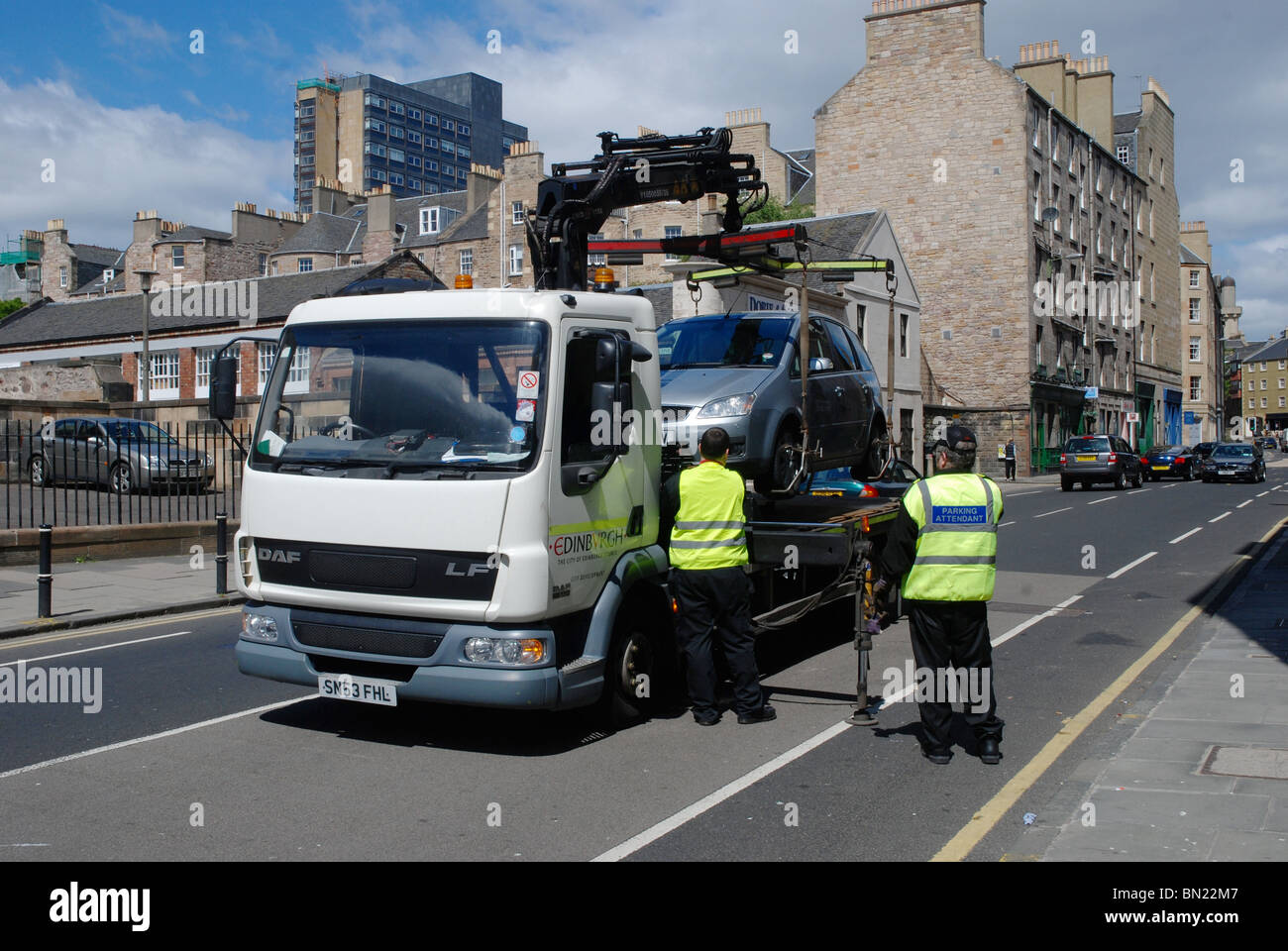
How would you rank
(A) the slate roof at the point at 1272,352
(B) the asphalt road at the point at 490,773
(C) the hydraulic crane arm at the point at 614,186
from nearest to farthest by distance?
(B) the asphalt road at the point at 490,773
(C) the hydraulic crane arm at the point at 614,186
(A) the slate roof at the point at 1272,352

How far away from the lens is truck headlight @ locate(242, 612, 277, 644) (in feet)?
20.9

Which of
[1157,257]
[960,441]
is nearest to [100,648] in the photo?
[960,441]

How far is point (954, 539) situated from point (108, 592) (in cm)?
1010

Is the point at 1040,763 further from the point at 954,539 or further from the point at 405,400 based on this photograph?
the point at 405,400

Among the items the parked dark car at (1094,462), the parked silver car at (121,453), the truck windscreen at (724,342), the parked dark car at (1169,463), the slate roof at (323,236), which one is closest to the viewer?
the truck windscreen at (724,342)

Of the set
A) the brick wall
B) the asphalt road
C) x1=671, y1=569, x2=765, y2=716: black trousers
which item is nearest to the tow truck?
x1=671, y1=569, x2=765, y2=716: black trousers

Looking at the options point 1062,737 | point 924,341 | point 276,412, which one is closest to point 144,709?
point 276,412

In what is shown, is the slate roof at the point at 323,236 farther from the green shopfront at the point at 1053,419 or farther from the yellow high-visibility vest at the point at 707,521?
the yellow high-visibility vest at the point at 707,521

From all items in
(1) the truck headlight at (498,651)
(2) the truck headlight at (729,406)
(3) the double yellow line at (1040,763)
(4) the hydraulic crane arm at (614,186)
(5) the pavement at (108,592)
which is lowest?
(3) the double yellow line at (1040,763)

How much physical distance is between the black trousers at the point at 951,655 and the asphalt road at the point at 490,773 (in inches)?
7.9

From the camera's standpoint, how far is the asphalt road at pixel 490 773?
4.88 meters

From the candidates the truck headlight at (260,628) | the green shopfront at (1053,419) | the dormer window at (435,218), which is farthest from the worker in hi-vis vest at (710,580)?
the dormer window at (435,218)

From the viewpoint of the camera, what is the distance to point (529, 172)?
49.9 meters

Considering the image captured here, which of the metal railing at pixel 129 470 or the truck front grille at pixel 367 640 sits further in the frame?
the metal railing at pixel 129 470
